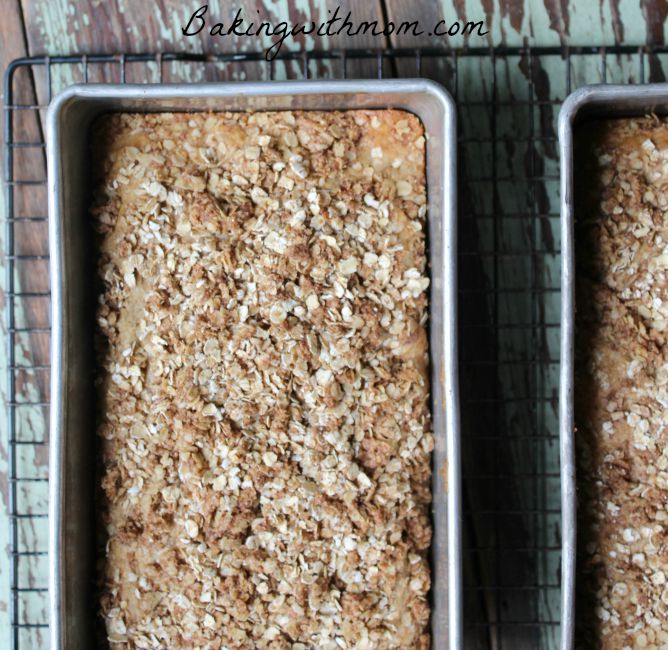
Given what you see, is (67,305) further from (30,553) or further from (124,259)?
(30,553)

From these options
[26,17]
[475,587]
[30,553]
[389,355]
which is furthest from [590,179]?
[30,553]

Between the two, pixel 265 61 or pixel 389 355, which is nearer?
pixel 389 355

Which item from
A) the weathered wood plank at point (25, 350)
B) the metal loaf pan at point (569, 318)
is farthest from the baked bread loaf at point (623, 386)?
the weathered wood plank at point (25, 350)

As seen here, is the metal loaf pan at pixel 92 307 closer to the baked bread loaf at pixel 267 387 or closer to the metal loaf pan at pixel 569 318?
the baked bread loaf at pixel 267 387

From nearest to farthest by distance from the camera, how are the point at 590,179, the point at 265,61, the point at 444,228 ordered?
the point at 444,228, the point at 590,179, the point at 265,61

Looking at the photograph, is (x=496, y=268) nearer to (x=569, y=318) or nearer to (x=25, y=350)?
(x=569, y=318)

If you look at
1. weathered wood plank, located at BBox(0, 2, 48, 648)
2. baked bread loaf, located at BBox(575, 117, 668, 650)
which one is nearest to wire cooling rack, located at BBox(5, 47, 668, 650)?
weathered wood plank, located at BBox(0, 2, 48, 648)
